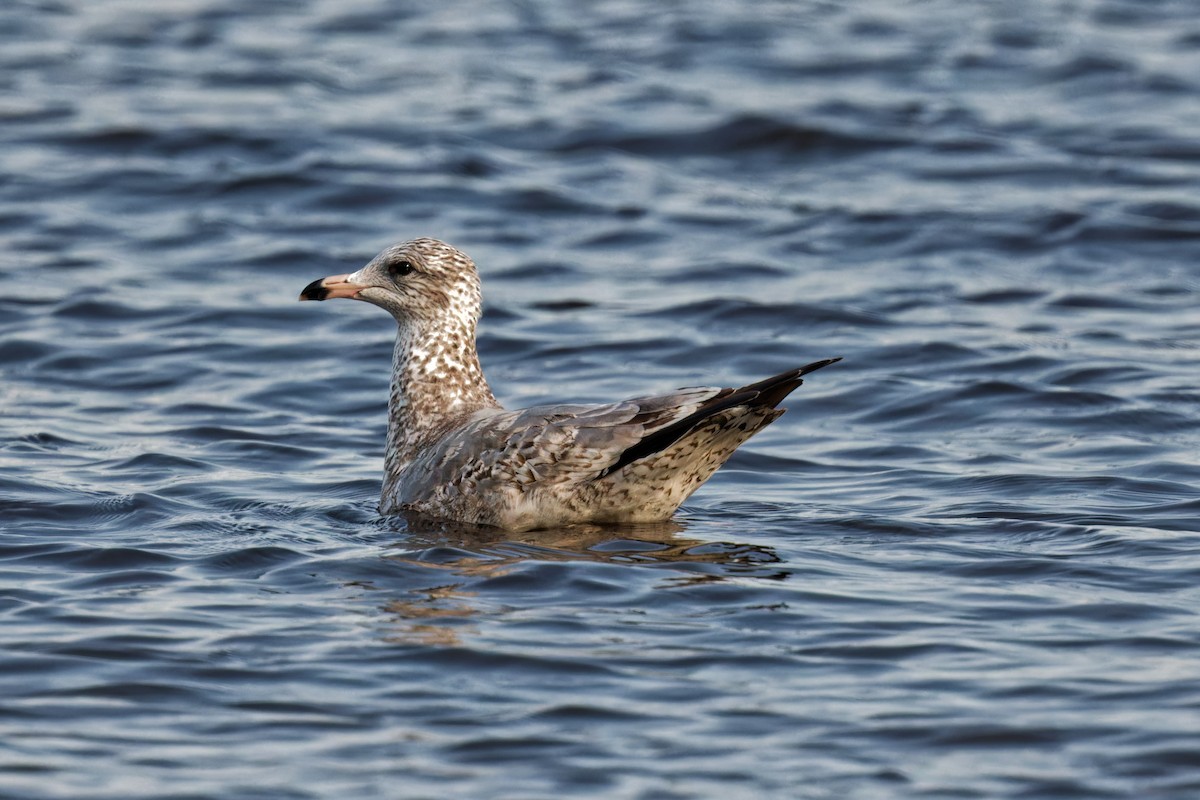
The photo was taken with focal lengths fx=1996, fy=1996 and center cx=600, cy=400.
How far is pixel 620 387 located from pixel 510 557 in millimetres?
4016

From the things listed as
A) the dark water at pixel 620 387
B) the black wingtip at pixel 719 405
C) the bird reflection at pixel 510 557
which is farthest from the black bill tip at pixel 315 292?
the black wingtip at pixel 719 405

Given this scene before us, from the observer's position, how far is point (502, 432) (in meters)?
8.98

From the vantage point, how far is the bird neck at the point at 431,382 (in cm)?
995

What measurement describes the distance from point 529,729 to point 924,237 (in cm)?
985

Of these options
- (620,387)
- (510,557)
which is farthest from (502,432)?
(620,387)

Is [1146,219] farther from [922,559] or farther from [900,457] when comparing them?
[922,559]

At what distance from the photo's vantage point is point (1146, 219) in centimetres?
1572

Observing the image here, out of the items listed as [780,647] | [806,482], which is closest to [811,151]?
[806,482]

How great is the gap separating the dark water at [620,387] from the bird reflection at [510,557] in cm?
4

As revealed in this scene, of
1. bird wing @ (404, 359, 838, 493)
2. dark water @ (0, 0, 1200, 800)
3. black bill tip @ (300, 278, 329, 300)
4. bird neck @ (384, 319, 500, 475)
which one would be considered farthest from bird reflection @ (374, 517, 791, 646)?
black bill tip @ (300, 278, 329, 300)

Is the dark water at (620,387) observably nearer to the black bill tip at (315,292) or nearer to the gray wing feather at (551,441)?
the gray wing feather at (551,441)

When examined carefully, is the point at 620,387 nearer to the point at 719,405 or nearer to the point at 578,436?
the point at 578,436

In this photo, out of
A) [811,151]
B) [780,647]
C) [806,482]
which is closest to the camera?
[780,647]

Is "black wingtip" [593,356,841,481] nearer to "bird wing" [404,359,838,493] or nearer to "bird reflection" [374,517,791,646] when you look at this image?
"bird wing" [404,359,838,493]
